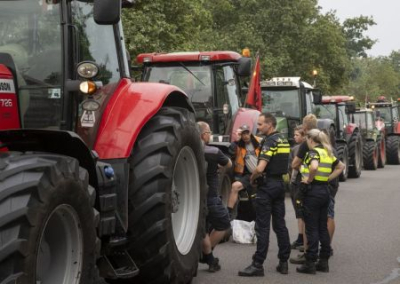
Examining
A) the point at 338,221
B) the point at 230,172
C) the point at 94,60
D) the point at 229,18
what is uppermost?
the point at 229,18

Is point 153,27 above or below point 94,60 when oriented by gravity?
above

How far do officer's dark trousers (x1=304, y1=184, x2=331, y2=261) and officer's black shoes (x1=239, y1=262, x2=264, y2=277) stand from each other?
1.83ft

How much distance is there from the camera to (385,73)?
89.8 meters

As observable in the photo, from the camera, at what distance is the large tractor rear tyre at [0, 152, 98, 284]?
3760mm

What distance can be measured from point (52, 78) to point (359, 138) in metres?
17.5

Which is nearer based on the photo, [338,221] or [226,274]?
[226,274]

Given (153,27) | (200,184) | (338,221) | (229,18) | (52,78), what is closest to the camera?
(52,78)

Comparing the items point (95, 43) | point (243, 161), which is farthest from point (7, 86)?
point (243, 161)

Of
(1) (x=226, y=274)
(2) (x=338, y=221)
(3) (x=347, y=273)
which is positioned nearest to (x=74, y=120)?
(1) (x=226, y=274)

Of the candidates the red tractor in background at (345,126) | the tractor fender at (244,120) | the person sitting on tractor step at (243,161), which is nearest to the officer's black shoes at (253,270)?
the person sitting on tractor step at (243,161)

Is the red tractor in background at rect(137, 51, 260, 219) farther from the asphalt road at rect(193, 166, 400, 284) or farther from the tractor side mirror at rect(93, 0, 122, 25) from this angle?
the tractor side mirror at rect(93, 0, 122, 25)

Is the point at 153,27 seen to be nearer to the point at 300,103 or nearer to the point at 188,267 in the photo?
the point at 300,103

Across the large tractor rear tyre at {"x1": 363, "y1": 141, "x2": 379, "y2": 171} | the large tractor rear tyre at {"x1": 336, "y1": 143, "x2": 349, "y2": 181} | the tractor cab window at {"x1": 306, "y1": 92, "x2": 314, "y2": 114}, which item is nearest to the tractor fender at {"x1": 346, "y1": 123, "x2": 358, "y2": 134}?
the large tractor rear tyre at {"x1": 336, "y1": 143, "x2": 349, "y2": 181}

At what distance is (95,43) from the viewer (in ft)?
18.5
